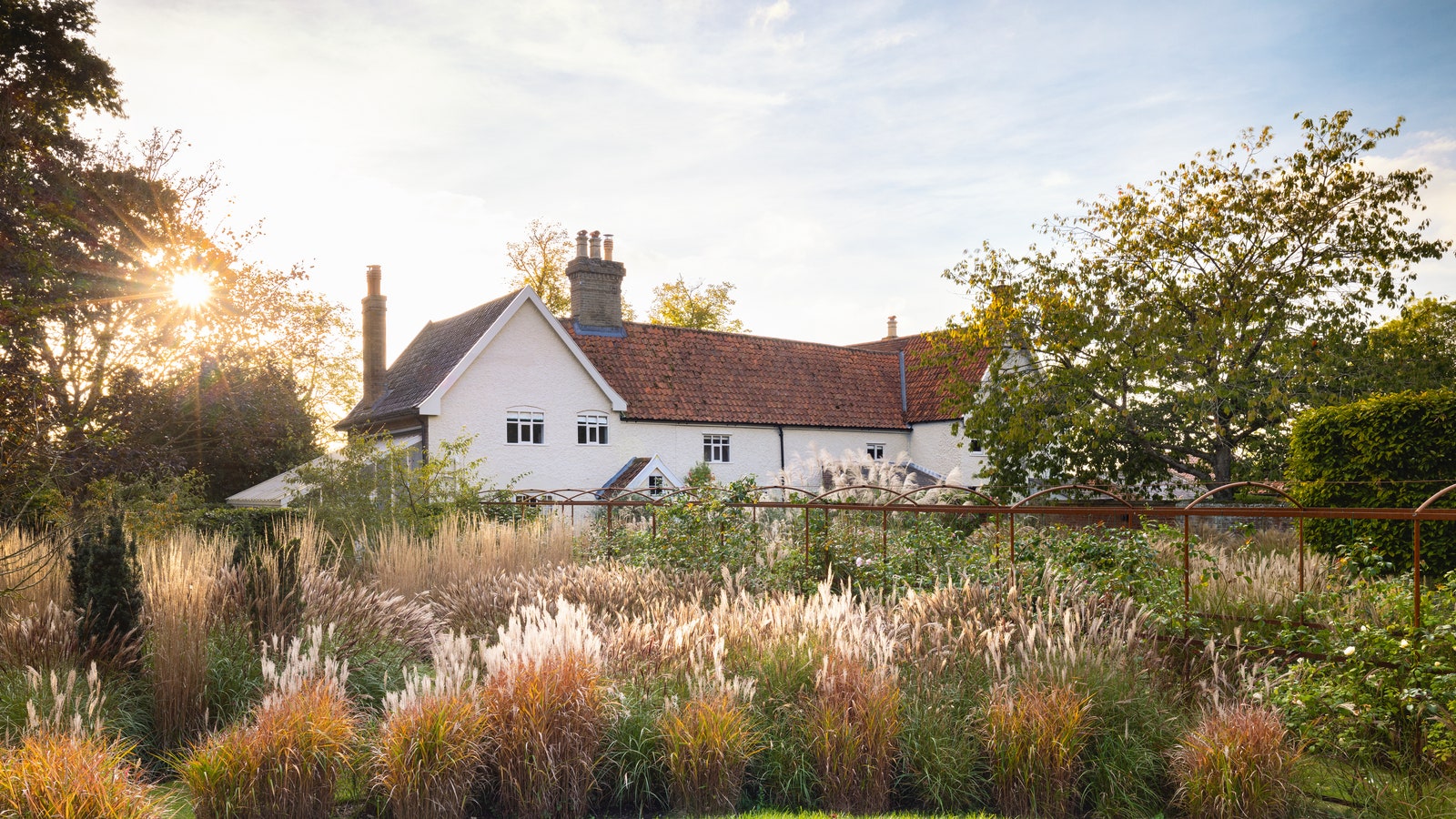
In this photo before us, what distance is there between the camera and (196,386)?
19250mm

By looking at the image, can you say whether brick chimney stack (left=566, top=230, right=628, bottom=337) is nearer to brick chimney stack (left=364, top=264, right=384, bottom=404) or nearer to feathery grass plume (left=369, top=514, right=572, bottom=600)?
brick chimney stack (left=364, top=264, right=384, bottom=404)

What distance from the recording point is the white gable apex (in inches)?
855

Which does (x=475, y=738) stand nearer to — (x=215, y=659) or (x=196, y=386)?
(x=215, y=659)

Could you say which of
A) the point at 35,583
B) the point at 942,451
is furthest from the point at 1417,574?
the point at 942,451

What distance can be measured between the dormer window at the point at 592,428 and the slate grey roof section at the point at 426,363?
3.26 meters

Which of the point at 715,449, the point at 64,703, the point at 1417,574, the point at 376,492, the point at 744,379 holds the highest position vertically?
the point at 744,379

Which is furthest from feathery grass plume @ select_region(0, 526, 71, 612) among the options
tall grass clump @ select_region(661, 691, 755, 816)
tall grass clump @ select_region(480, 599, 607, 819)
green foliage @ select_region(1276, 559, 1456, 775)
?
green foliage @ select_region(1276, 559, 1456, 775)

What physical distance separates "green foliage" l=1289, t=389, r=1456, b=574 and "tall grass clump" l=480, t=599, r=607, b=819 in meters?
9.13

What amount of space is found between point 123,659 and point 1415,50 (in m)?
13.3

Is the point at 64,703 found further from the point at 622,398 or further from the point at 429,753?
the point at 622,398

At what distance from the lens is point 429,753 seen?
4617mm

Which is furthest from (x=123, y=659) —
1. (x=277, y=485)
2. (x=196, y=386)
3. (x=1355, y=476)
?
A: (x=277, y=485)

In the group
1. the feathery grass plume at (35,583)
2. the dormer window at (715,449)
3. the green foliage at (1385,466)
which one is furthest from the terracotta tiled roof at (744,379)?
the feathery grass plume at (35,583)

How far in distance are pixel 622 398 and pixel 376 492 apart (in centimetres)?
1021
